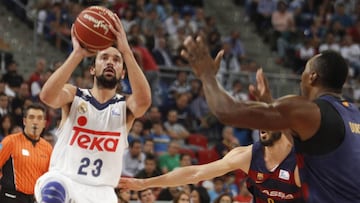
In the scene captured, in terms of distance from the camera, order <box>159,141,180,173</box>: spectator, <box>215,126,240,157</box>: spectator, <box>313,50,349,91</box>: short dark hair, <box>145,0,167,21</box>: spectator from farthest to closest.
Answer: <box>145,0,167,21</box>: spectator < <box>215,126,240,157</box>: spectator < <box>159,141,180,173</box>: spectator < <box>313,50,349,91</box>: short dark hair

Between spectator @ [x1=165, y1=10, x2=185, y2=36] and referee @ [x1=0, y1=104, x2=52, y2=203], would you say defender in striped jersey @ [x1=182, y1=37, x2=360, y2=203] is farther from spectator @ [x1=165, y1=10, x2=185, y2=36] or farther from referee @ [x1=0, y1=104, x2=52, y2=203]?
spectator @ [x1=165, y1=10, x2=185, y2=36]

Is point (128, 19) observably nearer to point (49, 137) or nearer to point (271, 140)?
point (49, 137)

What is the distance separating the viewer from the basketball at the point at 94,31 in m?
6.52

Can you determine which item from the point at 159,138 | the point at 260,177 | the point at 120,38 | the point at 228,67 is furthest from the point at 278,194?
the point at 228,67

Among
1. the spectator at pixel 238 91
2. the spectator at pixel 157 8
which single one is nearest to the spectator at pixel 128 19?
the spectator at pixel 157 8

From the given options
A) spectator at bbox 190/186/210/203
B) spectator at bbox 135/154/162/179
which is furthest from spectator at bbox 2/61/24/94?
spectator at bbox 190/186/210/203

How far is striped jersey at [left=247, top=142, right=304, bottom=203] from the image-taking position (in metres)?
6.75

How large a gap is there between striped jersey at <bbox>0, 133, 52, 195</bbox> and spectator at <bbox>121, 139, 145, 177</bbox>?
314cm

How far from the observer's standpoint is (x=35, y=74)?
14.0 m

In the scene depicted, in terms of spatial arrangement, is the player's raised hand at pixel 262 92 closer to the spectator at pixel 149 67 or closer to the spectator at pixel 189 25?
the spectator at pixel 149 67

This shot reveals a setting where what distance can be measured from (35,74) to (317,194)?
33.2ft

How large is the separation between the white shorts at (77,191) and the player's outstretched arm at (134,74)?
32.3 inches

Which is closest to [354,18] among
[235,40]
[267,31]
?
[267,31]

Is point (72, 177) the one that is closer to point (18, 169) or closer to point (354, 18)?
point (18, 169)
